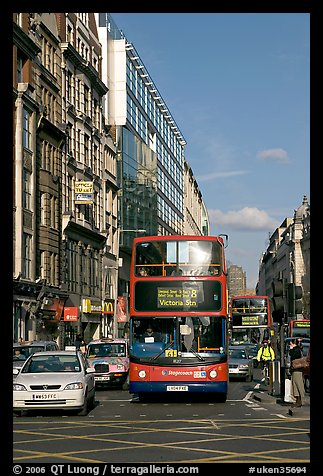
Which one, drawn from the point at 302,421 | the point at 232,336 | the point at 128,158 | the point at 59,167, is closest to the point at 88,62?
the point at 59,167

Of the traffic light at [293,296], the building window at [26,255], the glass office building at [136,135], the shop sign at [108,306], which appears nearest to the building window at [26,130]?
the building window at [26,255]

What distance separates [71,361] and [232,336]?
112ft

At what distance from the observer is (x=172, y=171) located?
Answer: 11125 centimetres

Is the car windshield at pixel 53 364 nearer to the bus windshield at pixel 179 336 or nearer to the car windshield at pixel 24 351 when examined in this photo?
the bus windshield at pixel 179 336

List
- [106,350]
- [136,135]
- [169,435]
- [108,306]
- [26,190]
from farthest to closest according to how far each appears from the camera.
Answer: [136,135] → [108,306] → [26,190] → [106,350] → [169,435]

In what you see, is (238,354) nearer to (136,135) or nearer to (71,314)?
(71,314)

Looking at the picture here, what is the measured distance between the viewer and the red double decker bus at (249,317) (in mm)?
54938

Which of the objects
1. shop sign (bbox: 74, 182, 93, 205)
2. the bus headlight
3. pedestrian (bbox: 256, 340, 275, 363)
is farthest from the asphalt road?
shop sign (bbox: 74, 182, 93, 205)

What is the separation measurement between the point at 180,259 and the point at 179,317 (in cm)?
153

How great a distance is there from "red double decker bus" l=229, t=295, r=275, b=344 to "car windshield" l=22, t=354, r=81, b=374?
3303 cm

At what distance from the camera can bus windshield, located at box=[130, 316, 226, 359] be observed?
78.6ft

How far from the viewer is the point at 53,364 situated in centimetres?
2217

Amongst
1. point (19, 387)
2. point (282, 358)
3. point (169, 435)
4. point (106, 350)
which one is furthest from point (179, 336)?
point (106, 350)
